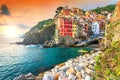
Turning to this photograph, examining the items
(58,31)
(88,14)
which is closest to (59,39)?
(58,31)

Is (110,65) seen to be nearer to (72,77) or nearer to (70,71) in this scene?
(72,77)

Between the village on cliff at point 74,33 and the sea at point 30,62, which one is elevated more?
the village on cliff at point 74,33

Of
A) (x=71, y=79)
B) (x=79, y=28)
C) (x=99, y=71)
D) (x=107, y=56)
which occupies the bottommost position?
(x=71, y=79)

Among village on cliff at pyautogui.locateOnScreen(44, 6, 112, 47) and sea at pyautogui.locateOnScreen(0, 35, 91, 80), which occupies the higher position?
village on cliff at pyautogui.locateOnScreen(44, 6, 112, 47)

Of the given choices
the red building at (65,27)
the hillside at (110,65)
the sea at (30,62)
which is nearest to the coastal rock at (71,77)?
the hillside at (110,65)

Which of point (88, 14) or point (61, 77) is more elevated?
point (88, 14)

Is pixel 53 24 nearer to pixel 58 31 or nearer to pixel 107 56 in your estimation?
pixel 58 31

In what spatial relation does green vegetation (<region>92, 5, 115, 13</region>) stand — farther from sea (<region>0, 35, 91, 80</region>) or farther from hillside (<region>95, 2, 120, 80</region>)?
hillside (<region>95, 2, 120, 80</region>)

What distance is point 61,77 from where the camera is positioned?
15.7 meters

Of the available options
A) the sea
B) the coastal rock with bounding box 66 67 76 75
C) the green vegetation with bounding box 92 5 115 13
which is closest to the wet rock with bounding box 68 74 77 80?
the coastal rock with bounding box 66 67 76 75

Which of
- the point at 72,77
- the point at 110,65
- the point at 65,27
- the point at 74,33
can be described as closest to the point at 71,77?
the point at 72,77

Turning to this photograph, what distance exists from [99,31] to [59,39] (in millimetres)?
15044

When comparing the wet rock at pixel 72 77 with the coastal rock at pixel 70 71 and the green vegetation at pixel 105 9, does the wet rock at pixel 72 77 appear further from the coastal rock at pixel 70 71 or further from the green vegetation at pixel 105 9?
the green vegetation at pixel 105 9

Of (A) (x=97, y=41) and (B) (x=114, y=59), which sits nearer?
(B) (x=114, y=59)
